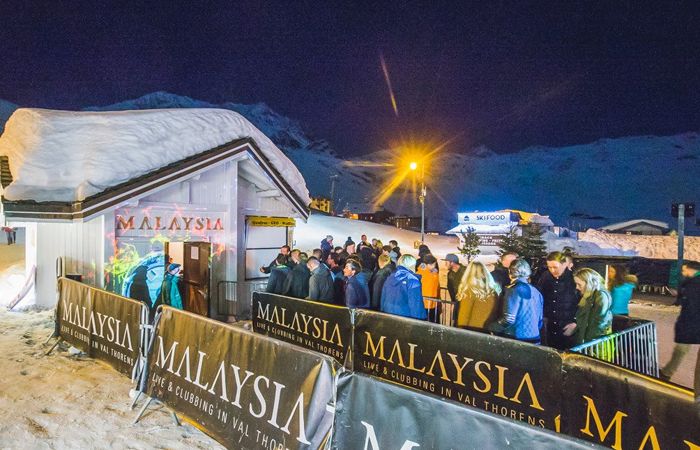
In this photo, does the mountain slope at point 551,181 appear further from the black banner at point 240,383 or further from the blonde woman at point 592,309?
the black banner at point 240,383

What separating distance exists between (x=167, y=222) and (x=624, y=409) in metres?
9.27

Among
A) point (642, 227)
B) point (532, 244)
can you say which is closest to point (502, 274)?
point (532, 244)

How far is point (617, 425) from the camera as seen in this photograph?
10.7ft

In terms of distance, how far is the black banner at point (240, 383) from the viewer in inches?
125

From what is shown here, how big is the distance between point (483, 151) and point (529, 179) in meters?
41.9

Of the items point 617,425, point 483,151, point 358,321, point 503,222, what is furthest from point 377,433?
point 483,151

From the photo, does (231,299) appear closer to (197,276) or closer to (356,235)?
(197,276)

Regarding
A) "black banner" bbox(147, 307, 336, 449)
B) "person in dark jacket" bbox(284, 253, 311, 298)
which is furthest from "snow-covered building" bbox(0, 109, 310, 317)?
"black banner" bbox(147, 307, 336, 449)

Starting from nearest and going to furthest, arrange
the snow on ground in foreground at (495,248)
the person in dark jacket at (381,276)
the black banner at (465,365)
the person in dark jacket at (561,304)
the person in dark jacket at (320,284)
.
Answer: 1. the black banner at (465,365)
2. the person in dark jacket at (561,304)
3. the person in dark jacket at (381,276)
4. the person in dark jacket at (320,284)
5. the snow on ground in foreground at (495,248)

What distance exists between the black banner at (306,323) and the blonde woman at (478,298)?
5.41ft

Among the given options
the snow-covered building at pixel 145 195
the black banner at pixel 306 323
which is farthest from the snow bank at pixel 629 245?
the black banner at pixel 306 323

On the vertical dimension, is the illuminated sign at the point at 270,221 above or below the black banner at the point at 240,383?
above

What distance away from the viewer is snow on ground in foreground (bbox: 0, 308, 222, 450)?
14.5 feet

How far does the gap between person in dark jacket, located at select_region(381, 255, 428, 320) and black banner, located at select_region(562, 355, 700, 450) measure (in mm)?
2548
